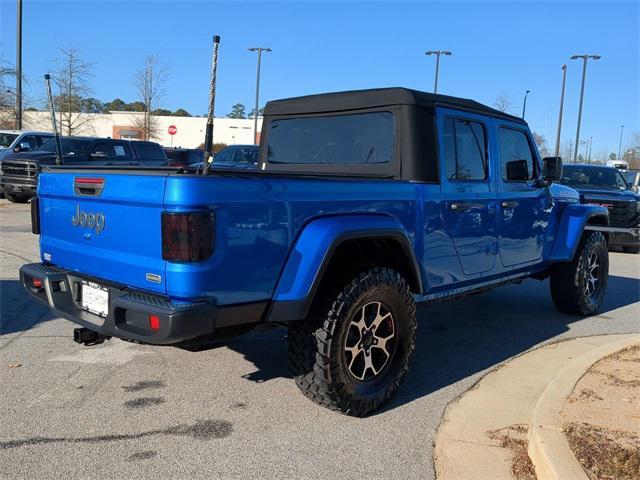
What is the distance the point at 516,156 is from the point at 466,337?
1780 millimetres

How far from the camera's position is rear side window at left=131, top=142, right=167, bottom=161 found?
615 inches

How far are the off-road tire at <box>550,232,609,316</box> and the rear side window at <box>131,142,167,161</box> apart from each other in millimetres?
11965

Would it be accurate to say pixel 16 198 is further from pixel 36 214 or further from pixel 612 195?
pixel 612 195

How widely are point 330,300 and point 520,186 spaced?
2.66 metres

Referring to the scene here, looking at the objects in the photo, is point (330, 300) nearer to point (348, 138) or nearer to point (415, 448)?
point (415, 448)

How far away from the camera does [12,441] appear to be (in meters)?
3.24

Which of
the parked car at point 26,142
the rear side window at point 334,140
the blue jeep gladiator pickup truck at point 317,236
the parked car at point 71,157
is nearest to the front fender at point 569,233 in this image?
the blue jeep gladiator pickup truck at point 317,236

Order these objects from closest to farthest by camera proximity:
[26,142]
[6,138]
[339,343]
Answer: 1. [339,343]
2. [26,142]
3. [6,138]

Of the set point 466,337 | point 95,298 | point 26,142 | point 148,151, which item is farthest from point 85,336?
point 26,142

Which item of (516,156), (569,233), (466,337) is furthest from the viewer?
(569,233)

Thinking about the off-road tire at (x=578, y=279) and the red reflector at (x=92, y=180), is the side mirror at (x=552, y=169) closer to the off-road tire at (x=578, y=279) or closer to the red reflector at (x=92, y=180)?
the off-road tire at (x=578, y=279)

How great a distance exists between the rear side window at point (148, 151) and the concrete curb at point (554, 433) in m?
13.2

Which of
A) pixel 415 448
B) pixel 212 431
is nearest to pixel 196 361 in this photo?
pixel 212 431

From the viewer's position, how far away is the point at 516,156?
18.1 feet
